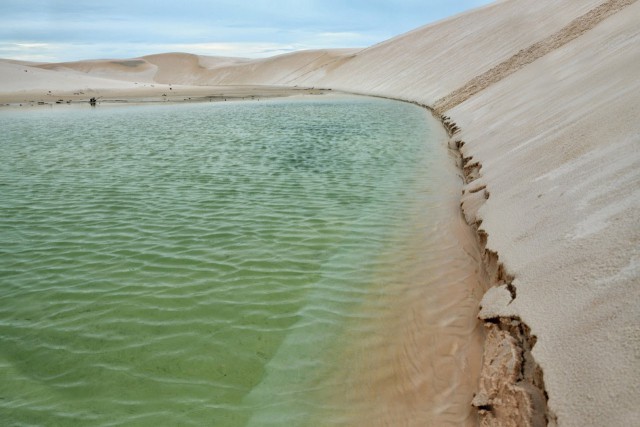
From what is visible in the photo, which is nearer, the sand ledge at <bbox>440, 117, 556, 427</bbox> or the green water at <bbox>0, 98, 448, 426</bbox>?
the sand ledge at <bbox>440, 117, 556, 427</bbox>

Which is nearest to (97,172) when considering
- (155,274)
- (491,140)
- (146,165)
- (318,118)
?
(146,165)

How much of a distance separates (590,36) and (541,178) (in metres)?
11.5

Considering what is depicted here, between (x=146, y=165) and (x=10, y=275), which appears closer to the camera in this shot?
(x=10, y=275)

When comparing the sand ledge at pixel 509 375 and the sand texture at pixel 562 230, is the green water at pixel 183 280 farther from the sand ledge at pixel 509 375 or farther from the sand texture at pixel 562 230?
the sand texture at pixel 562 230

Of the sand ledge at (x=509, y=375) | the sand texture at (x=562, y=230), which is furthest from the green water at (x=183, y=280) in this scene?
the sand texture at (x=562, y=230)

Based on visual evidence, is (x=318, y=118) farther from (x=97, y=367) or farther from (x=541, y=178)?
(x=97, y=367)

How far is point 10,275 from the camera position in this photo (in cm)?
539

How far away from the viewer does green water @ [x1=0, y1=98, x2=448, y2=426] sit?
3492 millimetres

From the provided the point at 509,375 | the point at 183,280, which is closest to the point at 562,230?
the point at 509,375

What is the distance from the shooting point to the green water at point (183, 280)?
349cm

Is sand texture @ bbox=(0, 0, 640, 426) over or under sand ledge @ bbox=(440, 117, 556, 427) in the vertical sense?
over

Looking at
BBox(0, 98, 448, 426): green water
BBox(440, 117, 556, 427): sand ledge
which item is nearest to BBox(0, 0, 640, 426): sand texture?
BBox(440, 117, 556, 427): sand ledge

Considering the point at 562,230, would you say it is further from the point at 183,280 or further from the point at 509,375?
the point at 183,280

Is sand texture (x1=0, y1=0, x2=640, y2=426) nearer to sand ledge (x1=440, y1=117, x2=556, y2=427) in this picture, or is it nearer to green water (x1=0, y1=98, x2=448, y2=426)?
sand ledge (x1=440, y1=117, x2=556, y2=427)
